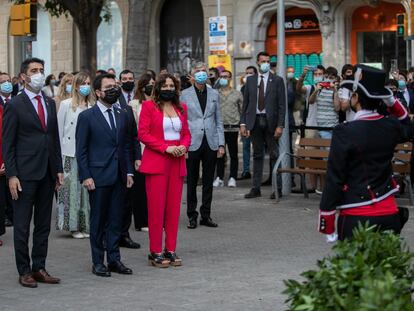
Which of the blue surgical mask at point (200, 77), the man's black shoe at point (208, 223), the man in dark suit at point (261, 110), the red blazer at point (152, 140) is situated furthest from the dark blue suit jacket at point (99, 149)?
the man in dark suit at point (261, 110)

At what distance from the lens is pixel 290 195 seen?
50.6 feet

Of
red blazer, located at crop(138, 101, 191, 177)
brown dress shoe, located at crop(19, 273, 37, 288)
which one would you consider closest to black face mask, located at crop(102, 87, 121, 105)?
red blazer, located at crop(138, 101, 191, 177)

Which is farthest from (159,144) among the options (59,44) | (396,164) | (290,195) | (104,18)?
(59,44)

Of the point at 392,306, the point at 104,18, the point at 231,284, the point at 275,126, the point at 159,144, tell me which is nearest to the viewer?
the point at 392,306

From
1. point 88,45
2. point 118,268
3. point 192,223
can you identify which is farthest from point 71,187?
point 88,45

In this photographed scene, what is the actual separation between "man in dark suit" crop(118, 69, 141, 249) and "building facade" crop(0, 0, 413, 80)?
30.5 ft

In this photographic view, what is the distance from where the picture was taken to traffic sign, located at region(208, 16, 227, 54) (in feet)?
74.0

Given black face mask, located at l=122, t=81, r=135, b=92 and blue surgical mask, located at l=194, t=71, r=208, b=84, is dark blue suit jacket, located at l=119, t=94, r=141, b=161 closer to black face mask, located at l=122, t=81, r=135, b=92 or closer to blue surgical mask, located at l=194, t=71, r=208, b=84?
black face mask, located at l=122, t=81, r=135, b=92

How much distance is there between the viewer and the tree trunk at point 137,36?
20691mm

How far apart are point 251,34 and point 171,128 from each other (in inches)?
733

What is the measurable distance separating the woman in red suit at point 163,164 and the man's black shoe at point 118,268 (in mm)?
436

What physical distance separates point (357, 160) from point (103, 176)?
3509mm

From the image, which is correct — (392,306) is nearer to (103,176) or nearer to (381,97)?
(381,97)

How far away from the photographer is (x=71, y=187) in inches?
472
